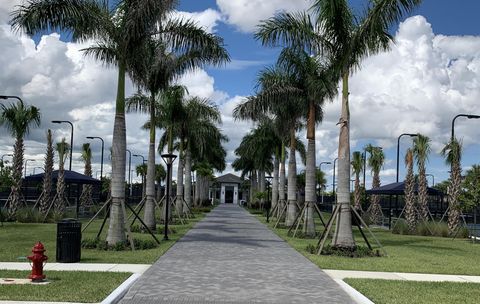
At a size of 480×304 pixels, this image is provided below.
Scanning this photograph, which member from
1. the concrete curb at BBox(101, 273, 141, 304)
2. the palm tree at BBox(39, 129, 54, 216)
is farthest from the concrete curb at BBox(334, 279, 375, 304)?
the palm tree at BBox(39, 129, 54, 216)

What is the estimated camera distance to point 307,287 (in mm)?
11461

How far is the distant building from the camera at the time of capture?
4700 inches

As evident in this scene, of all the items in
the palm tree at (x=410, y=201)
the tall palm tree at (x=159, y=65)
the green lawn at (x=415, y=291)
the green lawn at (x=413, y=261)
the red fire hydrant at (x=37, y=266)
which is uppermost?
the tall palm tree at (x=159, y=65)

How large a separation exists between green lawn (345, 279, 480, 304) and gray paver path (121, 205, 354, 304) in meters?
0.53

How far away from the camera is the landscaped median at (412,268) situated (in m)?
10.7

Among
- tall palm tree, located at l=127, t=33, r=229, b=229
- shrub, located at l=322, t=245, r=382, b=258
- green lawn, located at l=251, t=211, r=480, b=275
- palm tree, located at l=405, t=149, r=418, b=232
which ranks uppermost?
tall palm tree, located at l=127, t=33, r=229, b=229

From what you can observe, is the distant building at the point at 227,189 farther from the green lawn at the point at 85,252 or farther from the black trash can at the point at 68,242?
the black trash can at the point at 68,242

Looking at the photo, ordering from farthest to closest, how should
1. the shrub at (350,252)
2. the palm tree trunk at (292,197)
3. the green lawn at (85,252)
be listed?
the palm tree trunk at (292,197) < the shrub at (350,252) < the green lawn at (85,252)

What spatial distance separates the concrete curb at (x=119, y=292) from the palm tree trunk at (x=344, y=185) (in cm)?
811

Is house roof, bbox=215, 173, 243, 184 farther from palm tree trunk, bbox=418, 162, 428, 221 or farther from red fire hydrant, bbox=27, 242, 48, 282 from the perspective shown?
red fire hydrant, bbox=27, 242, 48, 282

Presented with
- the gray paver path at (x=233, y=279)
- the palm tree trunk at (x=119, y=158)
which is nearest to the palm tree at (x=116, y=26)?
the palm tree trunk at (x=119, y=158)

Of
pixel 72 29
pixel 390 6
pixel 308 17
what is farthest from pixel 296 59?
pixel 72 29

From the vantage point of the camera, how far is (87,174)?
1927 inches

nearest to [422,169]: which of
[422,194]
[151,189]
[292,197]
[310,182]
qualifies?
[422,194]
